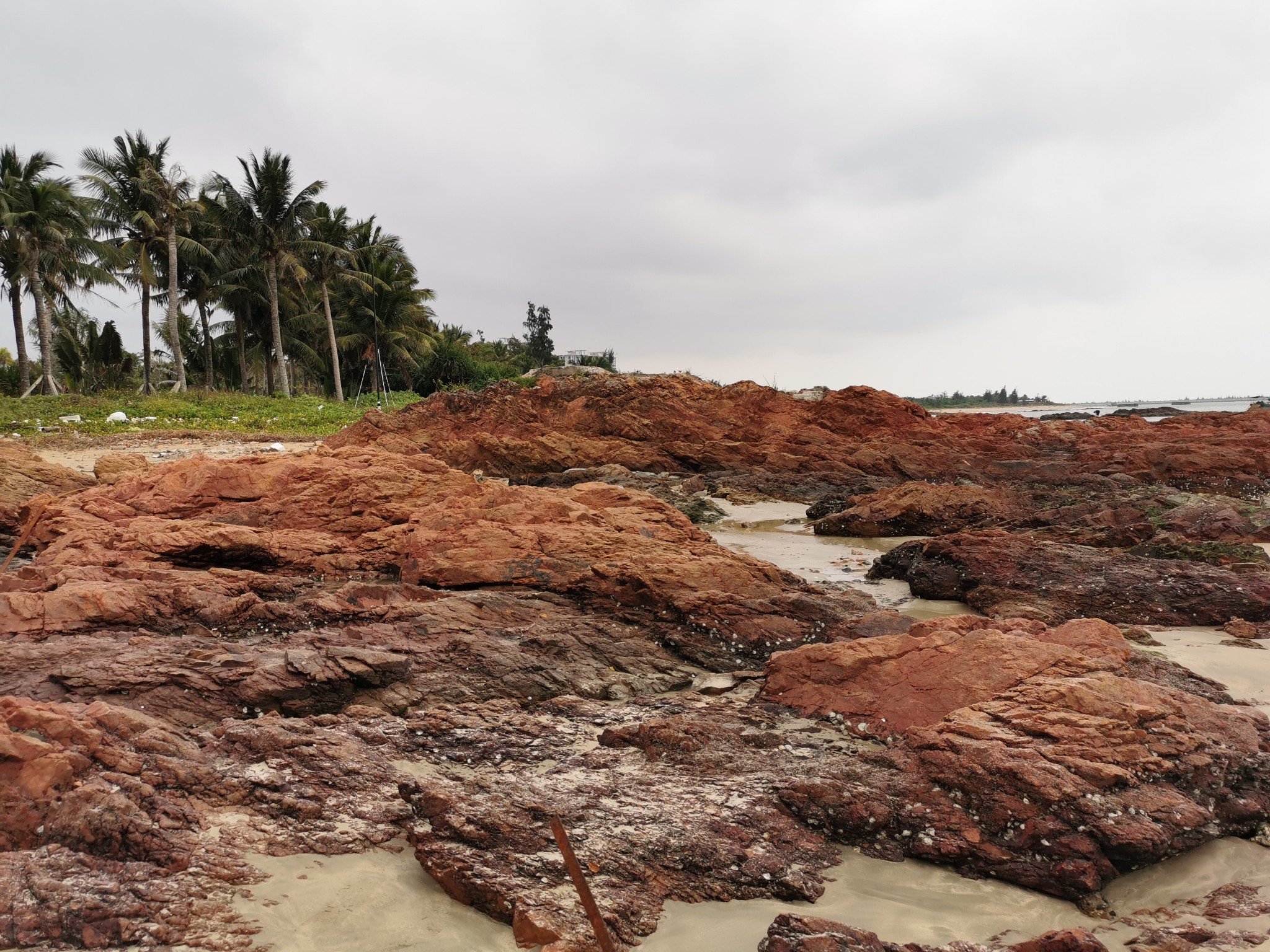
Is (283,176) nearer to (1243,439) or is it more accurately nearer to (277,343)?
(277,343)

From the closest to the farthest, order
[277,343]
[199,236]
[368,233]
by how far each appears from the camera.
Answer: [277,343] < [199,236] < [368,233]

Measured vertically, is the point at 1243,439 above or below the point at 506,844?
above

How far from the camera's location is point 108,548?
604cm

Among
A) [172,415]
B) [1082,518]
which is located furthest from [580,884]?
[172,415]

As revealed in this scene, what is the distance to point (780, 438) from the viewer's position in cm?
1845

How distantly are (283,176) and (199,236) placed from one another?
534 cm

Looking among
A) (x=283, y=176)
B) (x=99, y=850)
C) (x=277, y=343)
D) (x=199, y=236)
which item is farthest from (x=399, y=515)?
(x=199, y=236)

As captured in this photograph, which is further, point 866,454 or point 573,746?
point 866,454

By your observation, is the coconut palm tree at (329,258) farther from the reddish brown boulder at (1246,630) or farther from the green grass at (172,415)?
the reddish brown boulder at (1246,630)

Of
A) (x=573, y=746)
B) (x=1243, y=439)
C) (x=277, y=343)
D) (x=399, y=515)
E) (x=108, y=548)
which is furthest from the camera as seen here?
(x=277, y=343)

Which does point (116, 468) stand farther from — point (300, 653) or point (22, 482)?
point (300, 653)

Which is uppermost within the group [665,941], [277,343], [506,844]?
[277,343]

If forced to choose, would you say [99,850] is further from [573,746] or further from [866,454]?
[866,454]

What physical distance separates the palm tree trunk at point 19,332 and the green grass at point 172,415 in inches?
192
